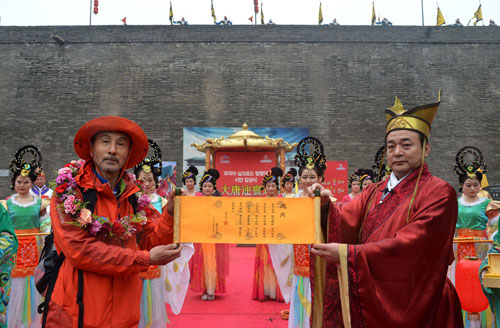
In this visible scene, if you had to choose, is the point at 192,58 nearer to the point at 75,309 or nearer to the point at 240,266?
the point at 240,266

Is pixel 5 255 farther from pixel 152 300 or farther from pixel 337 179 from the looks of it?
pixel 337 179

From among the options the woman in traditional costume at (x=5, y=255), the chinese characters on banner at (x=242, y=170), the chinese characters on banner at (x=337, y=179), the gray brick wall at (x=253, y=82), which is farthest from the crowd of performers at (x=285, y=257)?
the gray brick wall at (x=253, y=82)

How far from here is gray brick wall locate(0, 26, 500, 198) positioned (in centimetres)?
1370

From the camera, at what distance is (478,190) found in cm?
548

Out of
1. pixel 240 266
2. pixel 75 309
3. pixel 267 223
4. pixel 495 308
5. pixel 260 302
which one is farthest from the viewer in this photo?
pixel 240 266

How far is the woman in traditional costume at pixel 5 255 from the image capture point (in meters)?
2.07

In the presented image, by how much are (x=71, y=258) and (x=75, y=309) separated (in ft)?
0.79

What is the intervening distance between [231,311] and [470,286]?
2.83m

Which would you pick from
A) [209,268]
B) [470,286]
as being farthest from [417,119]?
[209,268]

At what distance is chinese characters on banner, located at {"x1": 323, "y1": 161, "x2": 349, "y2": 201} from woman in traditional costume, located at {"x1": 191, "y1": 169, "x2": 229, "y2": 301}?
21.4 feet

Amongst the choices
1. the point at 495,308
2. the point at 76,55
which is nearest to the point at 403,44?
the point at 76,55

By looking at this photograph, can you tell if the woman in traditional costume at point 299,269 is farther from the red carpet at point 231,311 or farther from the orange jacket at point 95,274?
the orange jacket at point 95,274

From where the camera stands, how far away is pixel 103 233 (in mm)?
2078

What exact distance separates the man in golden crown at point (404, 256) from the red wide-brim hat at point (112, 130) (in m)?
1.06
